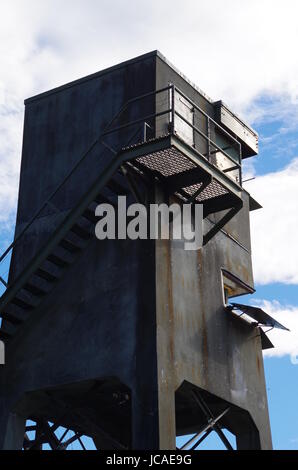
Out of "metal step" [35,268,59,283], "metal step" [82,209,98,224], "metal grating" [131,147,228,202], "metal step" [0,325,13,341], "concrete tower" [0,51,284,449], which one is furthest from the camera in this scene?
"metal step" [0,325,13,341]

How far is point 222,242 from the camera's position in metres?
28.1

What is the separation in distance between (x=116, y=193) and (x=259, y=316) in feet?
19.2

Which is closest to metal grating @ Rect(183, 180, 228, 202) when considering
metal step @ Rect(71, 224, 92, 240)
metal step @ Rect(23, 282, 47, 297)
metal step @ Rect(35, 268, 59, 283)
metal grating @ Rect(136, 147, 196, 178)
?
metal grating @ Rect(136, 147, 196, 178)

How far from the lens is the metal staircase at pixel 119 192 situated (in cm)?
2425

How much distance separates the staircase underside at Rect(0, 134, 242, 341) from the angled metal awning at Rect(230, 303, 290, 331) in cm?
232

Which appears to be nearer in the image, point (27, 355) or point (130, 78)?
point (27, 355)

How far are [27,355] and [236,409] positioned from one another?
6.09 metres

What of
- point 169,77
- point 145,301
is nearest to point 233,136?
point 169,77

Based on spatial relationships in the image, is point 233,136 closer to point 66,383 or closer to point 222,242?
point 222,242

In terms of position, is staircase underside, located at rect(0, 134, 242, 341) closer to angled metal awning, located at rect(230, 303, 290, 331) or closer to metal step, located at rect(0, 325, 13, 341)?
metal step, located at rect(0, 325, 13, 341)

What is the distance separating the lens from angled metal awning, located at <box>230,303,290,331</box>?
2730 centimetres

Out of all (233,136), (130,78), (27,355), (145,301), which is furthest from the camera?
(233,136)

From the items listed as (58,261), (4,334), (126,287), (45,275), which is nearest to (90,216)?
(58,261)

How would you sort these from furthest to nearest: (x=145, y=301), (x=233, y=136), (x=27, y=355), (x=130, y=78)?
(x=233, y=136)
(x=130, y=78)
(x=27, y=355)
(x=145, y=301)
